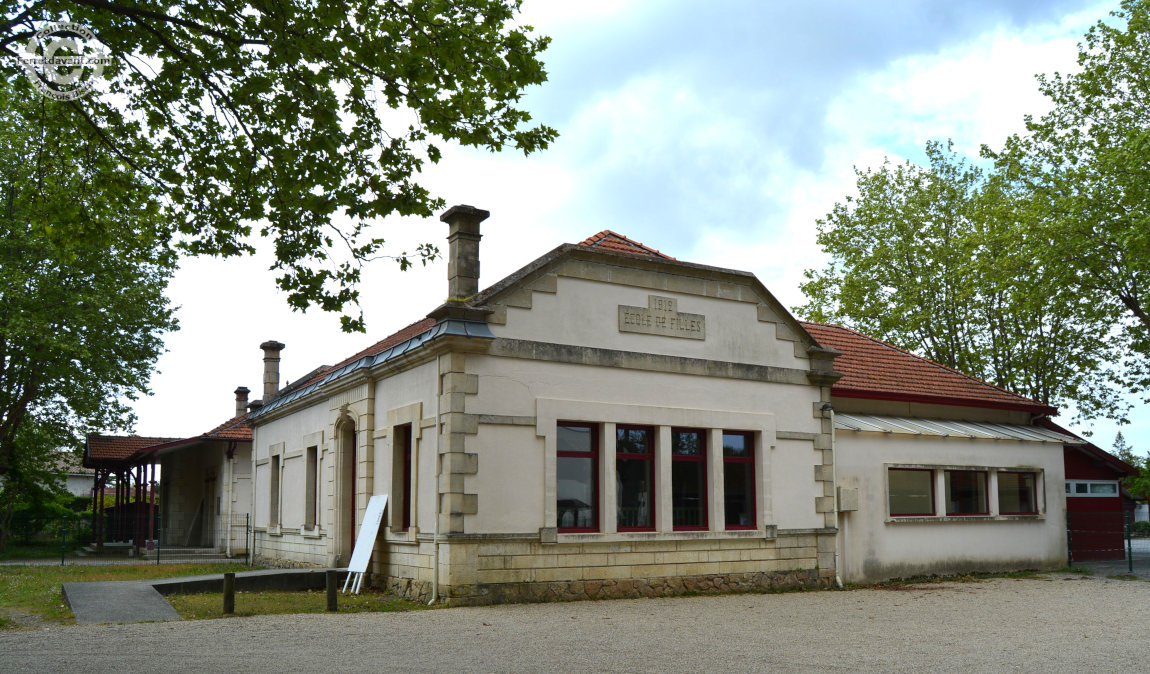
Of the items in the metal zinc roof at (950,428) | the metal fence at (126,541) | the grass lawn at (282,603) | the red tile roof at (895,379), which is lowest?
the metal fence at (126,541)

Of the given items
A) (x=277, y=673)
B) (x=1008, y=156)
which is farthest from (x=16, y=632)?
(x=1008, y=156)

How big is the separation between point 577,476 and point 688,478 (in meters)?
2.10

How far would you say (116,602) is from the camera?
40.9ft

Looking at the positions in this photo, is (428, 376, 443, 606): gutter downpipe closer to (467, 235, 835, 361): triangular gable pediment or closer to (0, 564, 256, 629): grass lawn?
(467, 235, 835, 361): triangular gable pediment

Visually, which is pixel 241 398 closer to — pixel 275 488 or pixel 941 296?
pixel 275 488

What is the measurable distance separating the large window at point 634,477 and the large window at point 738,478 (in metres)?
1.43

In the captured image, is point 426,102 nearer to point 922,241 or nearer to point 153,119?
point 153,119

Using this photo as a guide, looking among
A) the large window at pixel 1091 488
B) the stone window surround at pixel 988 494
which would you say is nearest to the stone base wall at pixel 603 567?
the stone window surround at pixel 988 494

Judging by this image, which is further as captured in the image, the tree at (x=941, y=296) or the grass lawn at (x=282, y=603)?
the tree at (x=941, y=296)

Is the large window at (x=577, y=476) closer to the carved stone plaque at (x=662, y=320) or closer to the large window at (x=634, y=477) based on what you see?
the large window at (x=634, y=477)

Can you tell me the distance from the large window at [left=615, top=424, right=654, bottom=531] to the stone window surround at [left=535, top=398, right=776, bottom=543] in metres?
0.16

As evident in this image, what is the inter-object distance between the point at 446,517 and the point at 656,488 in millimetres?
3639

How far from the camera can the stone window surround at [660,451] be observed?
45.3 feet

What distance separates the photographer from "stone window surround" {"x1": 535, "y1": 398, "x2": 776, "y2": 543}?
13.8m
